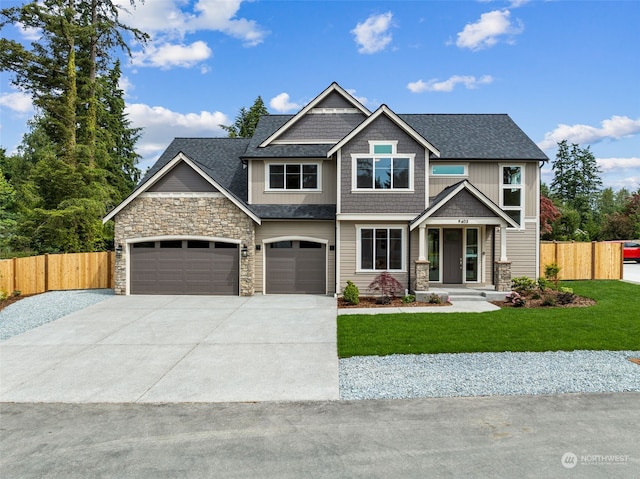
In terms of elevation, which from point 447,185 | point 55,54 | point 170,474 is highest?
point 55,54

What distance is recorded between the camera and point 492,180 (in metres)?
16.5

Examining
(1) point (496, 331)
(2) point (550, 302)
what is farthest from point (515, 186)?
(1) point (496, 331)

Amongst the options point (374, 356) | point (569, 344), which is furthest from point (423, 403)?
point (569, 344)

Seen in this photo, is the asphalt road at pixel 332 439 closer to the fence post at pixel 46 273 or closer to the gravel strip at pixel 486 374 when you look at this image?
the gravel strip at pixel 486 374

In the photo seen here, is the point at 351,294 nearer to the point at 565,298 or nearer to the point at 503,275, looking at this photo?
the point at 503,275

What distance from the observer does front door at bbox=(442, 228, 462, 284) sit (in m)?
15.9

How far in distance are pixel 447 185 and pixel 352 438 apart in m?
13.5

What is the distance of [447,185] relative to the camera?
16.5m

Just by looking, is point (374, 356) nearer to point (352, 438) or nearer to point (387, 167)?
point (352, 438)

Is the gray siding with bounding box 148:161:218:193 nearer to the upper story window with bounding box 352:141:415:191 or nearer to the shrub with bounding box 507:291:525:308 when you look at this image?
the upper story window with bounding box 352:141:415:191

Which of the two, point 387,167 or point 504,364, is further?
point 387,167

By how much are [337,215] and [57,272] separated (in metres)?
12.0

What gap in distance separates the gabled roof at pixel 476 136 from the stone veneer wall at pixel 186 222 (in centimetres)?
861

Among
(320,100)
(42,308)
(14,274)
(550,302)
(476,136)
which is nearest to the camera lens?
(550,302)
